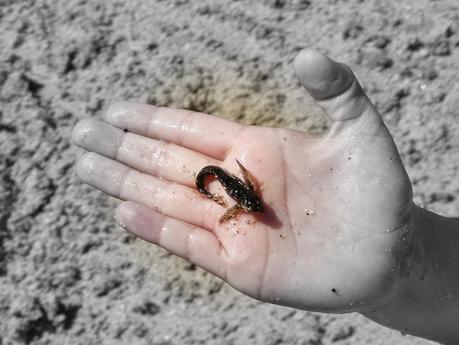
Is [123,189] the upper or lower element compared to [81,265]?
upper

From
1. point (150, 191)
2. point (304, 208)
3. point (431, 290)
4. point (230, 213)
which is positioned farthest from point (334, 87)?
point (431, 290)

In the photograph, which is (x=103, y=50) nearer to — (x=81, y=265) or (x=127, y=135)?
(x=127, y=135)

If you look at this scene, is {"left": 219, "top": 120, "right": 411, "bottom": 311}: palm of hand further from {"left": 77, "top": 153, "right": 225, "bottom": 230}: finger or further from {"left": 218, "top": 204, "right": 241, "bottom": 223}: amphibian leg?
{"left": 77, "top": 153, "right": 225, "bottom": 230}: finger

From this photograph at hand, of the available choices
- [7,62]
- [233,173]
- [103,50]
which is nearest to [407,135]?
[233,173]

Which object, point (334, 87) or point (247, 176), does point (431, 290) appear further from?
point (334, 87)

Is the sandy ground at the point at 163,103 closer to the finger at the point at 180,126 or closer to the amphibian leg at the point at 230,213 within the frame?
the finger at the point at 180,126

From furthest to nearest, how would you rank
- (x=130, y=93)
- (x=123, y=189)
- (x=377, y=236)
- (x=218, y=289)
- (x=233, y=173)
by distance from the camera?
(x=130, y=93), (x=218, y=289), (x=123, y=189), (x=233, y=173), (x=377, y=236)
